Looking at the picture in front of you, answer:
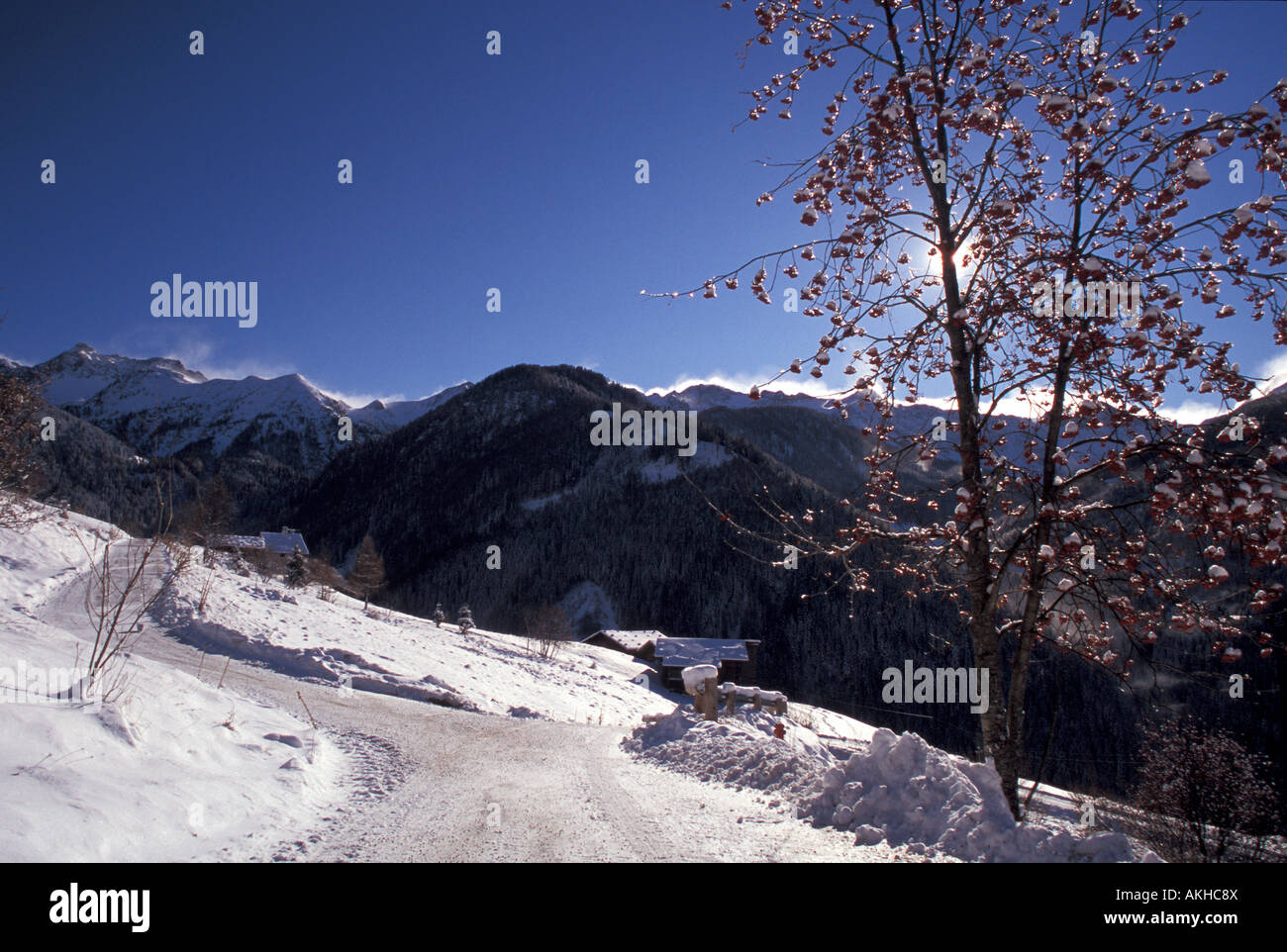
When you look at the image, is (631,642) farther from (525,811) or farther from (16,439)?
(525,811)

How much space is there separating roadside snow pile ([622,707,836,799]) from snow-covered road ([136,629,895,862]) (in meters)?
0.38

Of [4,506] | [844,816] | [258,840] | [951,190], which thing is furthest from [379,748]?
[4,506]

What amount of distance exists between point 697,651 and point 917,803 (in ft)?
217

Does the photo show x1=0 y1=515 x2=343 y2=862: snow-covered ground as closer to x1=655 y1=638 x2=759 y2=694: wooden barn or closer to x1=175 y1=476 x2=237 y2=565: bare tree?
x1=175 y1=476 x2=237 y2=565: bare tree

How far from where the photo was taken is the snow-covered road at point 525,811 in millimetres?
4977

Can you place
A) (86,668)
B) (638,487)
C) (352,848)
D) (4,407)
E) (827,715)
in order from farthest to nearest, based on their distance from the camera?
(638,487) < (827,715) < (4,407) < (86,668) < (352,848)

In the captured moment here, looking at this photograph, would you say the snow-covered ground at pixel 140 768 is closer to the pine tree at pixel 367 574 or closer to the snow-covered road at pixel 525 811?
the snow-covered road at pixel 525 811

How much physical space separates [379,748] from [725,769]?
17.6 feet

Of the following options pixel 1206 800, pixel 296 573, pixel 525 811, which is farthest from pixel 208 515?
pixel 1206 800

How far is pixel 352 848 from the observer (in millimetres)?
5254

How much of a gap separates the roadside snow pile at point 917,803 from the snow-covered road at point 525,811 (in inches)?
11.5

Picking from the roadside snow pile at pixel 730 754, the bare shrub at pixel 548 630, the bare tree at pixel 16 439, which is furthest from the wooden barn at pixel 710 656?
the roadside snow pile at pixel 730 754

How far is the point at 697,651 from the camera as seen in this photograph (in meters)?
69.5

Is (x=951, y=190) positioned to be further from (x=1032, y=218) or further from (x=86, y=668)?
(x=86, y=668)
